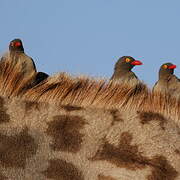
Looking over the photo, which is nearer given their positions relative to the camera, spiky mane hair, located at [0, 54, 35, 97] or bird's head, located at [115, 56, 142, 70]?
spiky mane hair, located at [0, 54, 35, 97]

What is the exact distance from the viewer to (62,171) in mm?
4934

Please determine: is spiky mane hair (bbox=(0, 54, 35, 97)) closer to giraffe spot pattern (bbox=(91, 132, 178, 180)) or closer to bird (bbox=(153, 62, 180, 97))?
giraffe spot pattern (bbox=(91, 132, 178, 180))

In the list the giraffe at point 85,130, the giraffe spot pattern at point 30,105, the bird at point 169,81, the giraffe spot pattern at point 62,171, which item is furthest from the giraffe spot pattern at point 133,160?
the bird at point 169,81

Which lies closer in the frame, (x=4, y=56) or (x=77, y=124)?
(x=77, y=124)

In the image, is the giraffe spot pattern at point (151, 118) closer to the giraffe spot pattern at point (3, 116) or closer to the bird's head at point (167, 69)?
the giraffe spot pattern at point (3, 116)

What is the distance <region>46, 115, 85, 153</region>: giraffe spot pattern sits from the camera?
→ 5.05m

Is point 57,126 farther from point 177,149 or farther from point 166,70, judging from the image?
point 166,70

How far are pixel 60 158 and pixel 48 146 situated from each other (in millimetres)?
159

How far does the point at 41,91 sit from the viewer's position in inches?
208

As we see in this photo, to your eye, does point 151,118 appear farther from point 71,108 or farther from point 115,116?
point 71,108

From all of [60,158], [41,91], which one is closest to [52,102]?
[41,91]

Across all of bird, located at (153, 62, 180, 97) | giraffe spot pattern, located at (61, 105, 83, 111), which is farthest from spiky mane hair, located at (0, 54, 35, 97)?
bird, located at (153, 62, 180, 97)

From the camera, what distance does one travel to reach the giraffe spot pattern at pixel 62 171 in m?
4.90

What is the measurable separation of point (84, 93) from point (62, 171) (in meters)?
0.83
